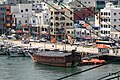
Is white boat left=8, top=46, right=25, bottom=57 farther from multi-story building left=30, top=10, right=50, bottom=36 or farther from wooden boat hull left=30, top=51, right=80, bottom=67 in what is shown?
multi-story building left=30, top=10, right=50, bottom=36

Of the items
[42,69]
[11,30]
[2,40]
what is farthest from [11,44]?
[42,69]

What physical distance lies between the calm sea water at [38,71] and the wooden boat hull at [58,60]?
0.76 ft

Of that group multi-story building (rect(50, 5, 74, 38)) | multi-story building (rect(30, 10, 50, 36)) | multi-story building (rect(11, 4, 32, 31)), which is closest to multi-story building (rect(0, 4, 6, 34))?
multi-story building (rect(11, 4, 32, 31))

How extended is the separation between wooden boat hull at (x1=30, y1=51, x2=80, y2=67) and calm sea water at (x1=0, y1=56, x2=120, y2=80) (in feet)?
0.76

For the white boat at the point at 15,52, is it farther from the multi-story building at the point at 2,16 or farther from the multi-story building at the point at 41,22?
the multi-story building at the point at 2,16

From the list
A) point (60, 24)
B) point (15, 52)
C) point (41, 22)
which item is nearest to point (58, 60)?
point (15, 52)

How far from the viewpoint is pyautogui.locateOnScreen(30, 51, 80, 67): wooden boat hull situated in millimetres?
12109

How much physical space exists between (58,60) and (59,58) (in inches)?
3.9

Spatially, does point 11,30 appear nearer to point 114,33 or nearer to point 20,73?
point 114,33

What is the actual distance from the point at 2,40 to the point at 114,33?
475cm

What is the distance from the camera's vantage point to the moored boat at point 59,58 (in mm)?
12117

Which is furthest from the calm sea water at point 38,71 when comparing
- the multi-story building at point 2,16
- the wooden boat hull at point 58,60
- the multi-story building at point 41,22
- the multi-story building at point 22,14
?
the multi-story building at point 2,16

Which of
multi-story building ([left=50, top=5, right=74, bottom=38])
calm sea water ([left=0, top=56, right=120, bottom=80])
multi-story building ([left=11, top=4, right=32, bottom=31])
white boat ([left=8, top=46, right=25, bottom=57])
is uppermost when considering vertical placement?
multi-story building ([left=11, top=4, right=32, bottom=31])

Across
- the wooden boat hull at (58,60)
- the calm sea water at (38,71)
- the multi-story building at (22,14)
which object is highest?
the multi-story building at (22,14)
